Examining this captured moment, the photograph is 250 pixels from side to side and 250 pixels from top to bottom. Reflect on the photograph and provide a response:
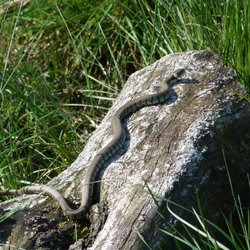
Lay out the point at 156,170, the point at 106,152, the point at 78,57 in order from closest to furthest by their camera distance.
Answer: the point at 156,170, the point at 106,152, the point at 78,57

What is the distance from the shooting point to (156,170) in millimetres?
4562

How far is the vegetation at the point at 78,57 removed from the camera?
6.05 meters

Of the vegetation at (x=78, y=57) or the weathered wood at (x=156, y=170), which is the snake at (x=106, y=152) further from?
the vegetation at (x=78, y=57)

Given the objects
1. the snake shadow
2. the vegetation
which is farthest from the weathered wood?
the vegetation

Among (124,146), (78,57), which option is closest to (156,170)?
(124,146)

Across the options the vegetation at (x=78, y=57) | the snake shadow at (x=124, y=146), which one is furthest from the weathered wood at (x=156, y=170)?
the vegetation at (x=78, y=57)

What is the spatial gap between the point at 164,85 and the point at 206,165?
792 millimetres

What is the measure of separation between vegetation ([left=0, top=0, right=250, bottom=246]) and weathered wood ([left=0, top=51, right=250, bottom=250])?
68cm

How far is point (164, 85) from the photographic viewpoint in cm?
527

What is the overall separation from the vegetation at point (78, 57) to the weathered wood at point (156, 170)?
678 mm

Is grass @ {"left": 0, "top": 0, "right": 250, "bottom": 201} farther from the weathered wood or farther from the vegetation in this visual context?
the weathered wood

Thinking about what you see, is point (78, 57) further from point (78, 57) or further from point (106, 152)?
point (106, 152)

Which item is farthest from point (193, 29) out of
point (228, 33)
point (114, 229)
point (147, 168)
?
point (114, 229)

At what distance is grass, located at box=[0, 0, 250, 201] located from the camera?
6047 millimetres
